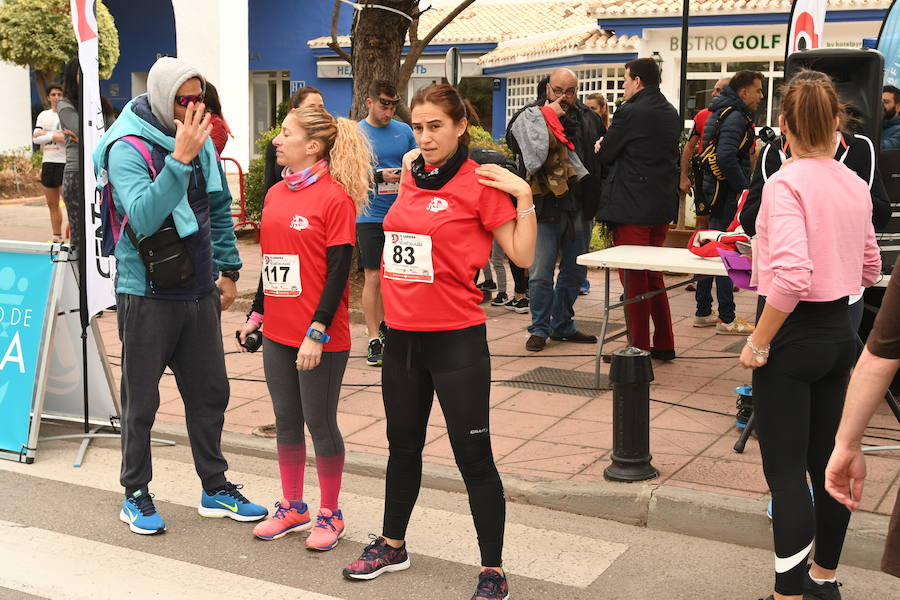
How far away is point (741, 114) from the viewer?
891cm

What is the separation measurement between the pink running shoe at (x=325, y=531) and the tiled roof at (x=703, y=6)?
24.2 metres

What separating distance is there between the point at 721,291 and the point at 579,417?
9.88ft

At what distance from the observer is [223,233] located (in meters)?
5.09

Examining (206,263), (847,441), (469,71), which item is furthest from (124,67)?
(847,441)

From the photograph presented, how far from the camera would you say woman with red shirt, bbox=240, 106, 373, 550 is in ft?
14.5

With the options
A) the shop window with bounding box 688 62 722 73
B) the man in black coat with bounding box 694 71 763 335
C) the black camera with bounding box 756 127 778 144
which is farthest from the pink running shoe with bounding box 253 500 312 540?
the shop window with bounding box 688 62 722 73

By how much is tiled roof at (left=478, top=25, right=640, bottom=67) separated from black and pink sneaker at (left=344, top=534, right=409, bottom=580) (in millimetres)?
24721

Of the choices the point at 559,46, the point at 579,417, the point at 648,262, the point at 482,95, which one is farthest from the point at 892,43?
the point at 482,95

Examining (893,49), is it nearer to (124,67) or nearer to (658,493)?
(658,493)

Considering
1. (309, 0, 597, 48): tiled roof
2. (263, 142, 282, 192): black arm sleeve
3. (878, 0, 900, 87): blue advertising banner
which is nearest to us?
(263, 142, 282, 192): black arm sleeve

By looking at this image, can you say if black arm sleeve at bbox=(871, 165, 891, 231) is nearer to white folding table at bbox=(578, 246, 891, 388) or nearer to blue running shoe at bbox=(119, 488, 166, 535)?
white folding table at bbox=(578, 246, 891, 388)

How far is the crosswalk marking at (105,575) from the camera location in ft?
13.8

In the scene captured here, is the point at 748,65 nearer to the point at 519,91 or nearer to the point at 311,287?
the point at 519,91

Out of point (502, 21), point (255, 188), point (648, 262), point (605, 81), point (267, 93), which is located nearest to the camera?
point (648, 262)
